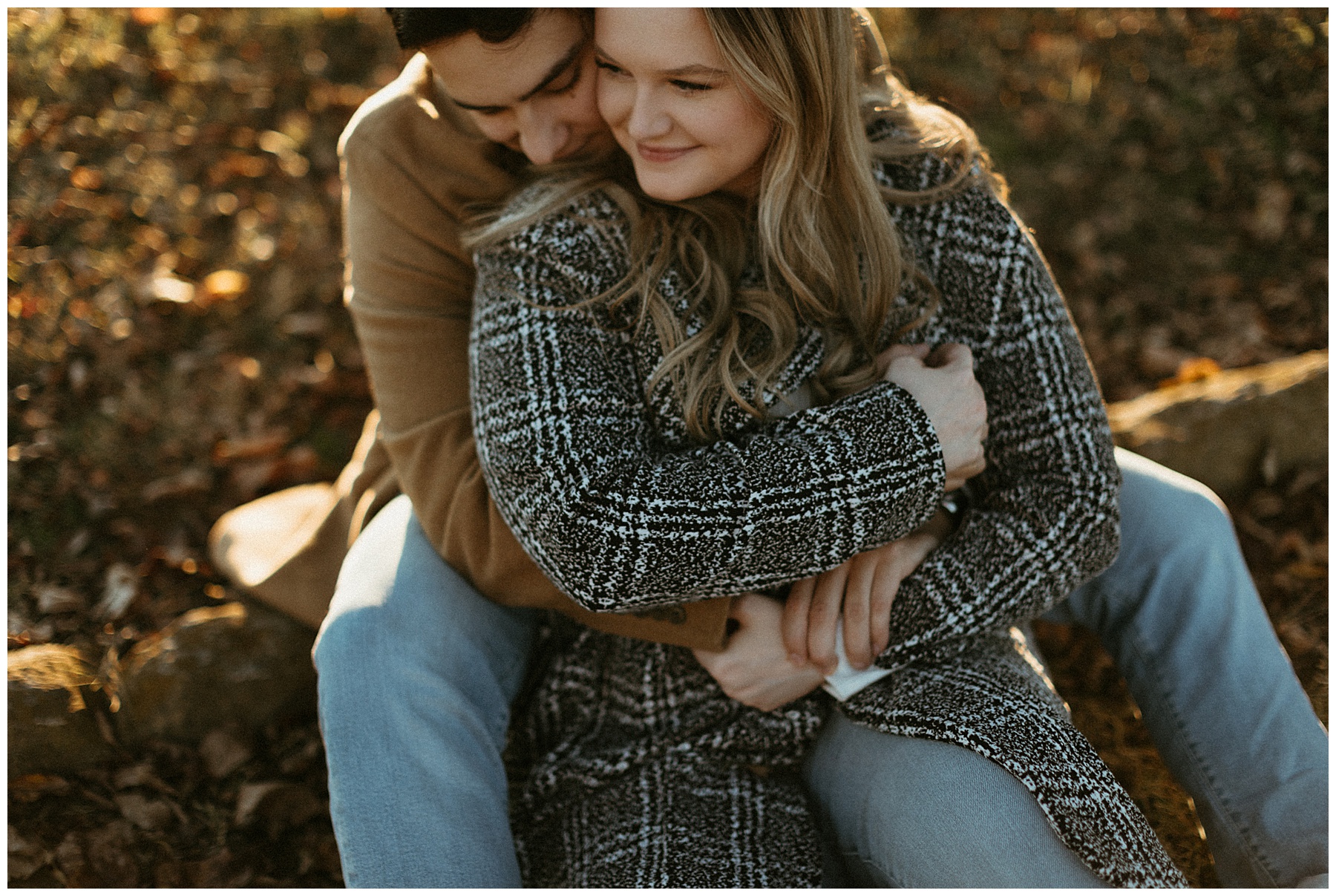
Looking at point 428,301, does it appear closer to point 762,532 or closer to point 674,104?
point 674,104

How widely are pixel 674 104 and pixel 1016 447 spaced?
3.29 feet

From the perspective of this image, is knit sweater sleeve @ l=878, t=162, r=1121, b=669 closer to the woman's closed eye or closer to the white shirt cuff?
the white shirt cuff

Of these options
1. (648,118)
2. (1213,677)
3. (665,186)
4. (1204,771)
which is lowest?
(1204,771)

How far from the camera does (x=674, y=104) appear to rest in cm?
187

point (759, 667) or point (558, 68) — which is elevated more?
point (558, 68)

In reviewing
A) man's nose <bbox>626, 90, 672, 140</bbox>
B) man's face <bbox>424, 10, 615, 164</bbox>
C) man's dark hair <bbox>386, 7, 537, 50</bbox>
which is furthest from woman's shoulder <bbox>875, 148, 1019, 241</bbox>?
man's dark hair <bbox>386, 7, 537, 50</bbox>

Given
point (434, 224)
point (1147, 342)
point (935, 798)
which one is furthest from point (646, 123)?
point (1147, 342)

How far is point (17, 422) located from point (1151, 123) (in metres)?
4.90

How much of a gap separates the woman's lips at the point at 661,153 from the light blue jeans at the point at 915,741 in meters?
1.01

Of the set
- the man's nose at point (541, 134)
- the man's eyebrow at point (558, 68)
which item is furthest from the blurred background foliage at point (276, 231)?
the man's eyebrow at point (558, 68)

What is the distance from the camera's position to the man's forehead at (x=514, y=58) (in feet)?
6.24

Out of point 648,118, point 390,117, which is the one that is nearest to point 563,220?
point 648,118

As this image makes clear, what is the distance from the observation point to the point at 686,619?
6.72 ft

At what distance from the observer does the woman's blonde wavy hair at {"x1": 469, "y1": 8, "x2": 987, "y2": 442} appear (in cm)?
195
